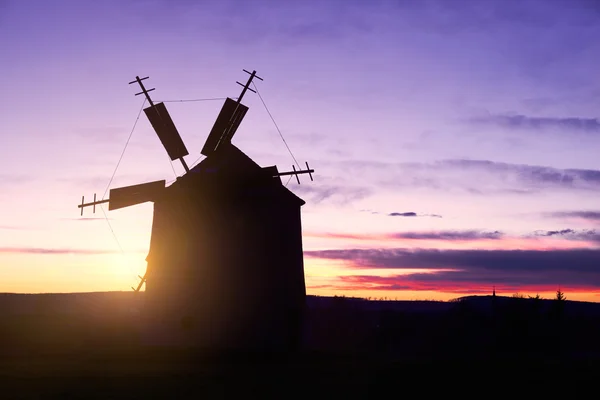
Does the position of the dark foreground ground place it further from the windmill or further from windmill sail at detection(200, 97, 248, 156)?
windmill sail at detection(200, 97, 248, 156)

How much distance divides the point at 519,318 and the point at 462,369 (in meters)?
24.7

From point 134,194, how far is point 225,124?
15.1ft

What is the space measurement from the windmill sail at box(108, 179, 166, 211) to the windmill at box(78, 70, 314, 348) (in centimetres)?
4

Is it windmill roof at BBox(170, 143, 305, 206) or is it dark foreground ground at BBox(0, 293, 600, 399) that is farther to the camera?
windmill roof at BBox(170, 143, 305, 206)

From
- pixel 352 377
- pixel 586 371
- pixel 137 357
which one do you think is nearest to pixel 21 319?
pixel 137 357

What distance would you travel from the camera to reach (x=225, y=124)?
30688 mm

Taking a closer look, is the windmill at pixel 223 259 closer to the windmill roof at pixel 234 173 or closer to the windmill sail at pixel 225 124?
the windmill roof at pixel 234 173

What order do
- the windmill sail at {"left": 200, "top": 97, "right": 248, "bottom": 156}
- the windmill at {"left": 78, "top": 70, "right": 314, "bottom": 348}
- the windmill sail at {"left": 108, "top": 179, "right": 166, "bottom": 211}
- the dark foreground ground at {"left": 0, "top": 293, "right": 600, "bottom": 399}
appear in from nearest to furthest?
the dark foreground ground at {"left": 0, "top": 293, "right": 600, "bottom": 399}, the windmill at {"left": 78, "top": 70, "right": 314, "bottom": 348}, the windmill sail at {"left": 108, "top": 179, "right": 166, "bottom": 211}, the windmill sail at {"left": 200, "top": 97, "right": 248, "bottom": 156}

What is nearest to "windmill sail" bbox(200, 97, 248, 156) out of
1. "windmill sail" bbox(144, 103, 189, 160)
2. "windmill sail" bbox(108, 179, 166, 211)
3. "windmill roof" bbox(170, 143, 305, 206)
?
"windmill roof" bbox(170, 143, 305, 206)

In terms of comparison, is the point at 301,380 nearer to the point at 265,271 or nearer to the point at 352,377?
the point at 352,377

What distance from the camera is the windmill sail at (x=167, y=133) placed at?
31125 millimetres

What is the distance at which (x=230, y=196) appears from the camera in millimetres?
28172

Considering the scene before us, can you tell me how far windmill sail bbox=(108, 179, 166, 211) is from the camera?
29109mm

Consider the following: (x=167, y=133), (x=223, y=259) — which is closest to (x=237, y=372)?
(x=223, y=259)
